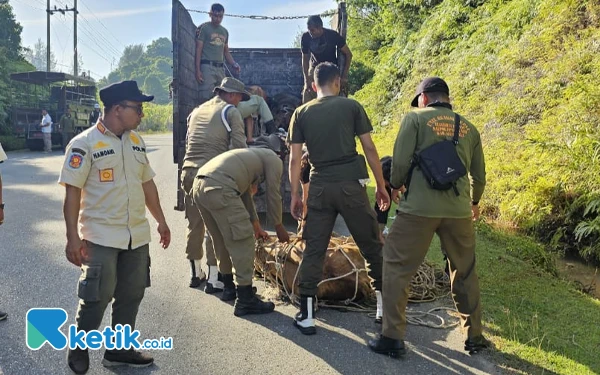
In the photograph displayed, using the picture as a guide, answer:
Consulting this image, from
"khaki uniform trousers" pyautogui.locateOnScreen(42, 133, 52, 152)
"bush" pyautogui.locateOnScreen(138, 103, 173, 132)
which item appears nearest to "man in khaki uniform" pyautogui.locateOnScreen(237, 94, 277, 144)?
"khaki uniform trousers" pyautogui.locateOnScreen(42, 133, 52, 152)

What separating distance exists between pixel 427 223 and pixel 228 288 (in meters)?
1.98

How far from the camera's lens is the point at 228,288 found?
448cm

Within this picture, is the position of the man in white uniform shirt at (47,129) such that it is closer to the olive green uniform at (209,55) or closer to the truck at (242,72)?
the truck at (242,72)

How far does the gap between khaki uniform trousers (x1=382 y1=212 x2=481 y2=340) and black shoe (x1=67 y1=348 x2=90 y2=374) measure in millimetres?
1925

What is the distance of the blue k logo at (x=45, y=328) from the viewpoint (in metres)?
3.46

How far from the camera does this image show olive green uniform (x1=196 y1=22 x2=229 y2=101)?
22.9ft

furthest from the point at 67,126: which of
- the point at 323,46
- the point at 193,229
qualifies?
the point at 193,229

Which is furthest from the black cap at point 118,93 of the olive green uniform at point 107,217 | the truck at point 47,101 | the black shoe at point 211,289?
the truck at point 47,101

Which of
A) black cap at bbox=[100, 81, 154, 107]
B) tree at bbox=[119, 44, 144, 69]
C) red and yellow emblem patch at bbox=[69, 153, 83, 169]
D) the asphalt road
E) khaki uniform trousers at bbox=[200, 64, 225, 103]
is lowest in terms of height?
the asphalt road

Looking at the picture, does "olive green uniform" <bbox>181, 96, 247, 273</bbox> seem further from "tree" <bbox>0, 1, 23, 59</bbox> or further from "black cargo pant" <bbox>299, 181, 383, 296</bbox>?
"tree" <bbox>0, 1, 23, 59</bbox>

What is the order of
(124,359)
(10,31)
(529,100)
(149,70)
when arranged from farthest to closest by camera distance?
(149,70), (10,31), (529,100), (124,359)

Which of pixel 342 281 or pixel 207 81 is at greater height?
pixel 207 81

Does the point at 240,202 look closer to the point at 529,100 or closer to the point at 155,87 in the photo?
the point at 529,100

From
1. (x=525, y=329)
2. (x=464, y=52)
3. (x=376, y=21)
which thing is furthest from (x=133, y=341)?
(x=376, y=21)
